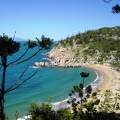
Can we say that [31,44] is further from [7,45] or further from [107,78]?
[107,78]

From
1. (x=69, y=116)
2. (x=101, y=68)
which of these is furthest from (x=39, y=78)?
(x=69, y=116)

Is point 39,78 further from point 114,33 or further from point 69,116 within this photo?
point 69,116

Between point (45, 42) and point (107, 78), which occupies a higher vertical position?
point (45, 42)

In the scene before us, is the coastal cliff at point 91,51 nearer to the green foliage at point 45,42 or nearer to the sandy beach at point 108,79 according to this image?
the sandy beach at point 108,79

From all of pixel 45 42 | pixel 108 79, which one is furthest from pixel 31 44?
pixel 108 79

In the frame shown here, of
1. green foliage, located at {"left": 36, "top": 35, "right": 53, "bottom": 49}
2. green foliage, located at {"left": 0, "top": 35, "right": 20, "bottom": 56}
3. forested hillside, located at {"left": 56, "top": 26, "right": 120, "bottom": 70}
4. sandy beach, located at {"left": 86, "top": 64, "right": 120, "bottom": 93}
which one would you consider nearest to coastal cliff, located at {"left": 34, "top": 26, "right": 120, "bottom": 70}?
forested hillside, located at {"left": 56, "top": 26, "right": 120, "bottom": 70}

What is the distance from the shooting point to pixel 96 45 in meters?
101

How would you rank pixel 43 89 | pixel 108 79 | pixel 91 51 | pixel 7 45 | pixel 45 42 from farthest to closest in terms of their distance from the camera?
pixel 91 51 → pixel 108 79 → pixel 43 89 → pixel 45 42 → pixel 7 45

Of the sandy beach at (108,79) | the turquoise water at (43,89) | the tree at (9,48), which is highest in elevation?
the tree at (9,48)

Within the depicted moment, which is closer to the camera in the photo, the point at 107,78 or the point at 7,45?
the point at 7,45

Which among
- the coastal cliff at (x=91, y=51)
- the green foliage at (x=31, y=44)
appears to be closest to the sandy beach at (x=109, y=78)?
the coastal cliff at (x=91, y=51)

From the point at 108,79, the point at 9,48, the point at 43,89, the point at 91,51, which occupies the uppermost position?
the point at 91,51

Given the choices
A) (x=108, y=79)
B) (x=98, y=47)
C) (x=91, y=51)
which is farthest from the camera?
(x=98, y=47)

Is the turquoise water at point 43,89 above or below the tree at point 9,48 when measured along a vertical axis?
below
